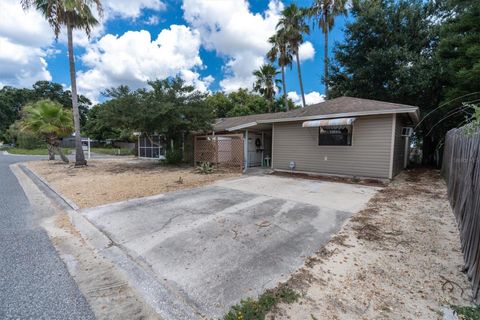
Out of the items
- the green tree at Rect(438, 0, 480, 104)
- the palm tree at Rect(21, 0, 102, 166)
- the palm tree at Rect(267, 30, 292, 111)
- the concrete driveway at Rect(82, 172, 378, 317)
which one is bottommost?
the concrete driveway at Rect(82, 172, 378, 317)

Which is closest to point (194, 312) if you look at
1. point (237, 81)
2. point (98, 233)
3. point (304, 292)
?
point (304, 292)

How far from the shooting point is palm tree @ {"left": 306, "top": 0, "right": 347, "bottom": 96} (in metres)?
15.3

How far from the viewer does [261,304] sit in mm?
1977

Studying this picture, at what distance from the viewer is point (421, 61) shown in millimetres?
11438

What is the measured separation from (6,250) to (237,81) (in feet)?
98.5

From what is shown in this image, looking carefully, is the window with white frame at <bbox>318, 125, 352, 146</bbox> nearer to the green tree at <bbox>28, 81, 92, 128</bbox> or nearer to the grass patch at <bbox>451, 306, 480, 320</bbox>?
the grass patch at <bbox>451, 306, 480, 320</bbox>

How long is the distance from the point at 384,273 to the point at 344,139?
714 centimetres

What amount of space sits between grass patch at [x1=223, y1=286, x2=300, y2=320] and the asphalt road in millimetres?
1242

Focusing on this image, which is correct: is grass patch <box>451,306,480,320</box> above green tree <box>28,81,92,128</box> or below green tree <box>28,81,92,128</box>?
below

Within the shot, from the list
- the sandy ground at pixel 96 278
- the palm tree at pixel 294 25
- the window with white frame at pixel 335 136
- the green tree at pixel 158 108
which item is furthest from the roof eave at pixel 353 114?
the palm tree at pixel 294 25

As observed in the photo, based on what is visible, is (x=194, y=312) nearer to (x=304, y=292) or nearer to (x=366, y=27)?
(x=304, y=292)

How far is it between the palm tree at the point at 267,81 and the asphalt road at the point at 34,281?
75.5 ft

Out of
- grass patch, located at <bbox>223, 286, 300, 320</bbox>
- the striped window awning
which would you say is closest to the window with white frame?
the striped window awning

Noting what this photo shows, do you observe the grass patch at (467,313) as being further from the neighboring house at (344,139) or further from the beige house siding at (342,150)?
the beige house siding at (342,150)
